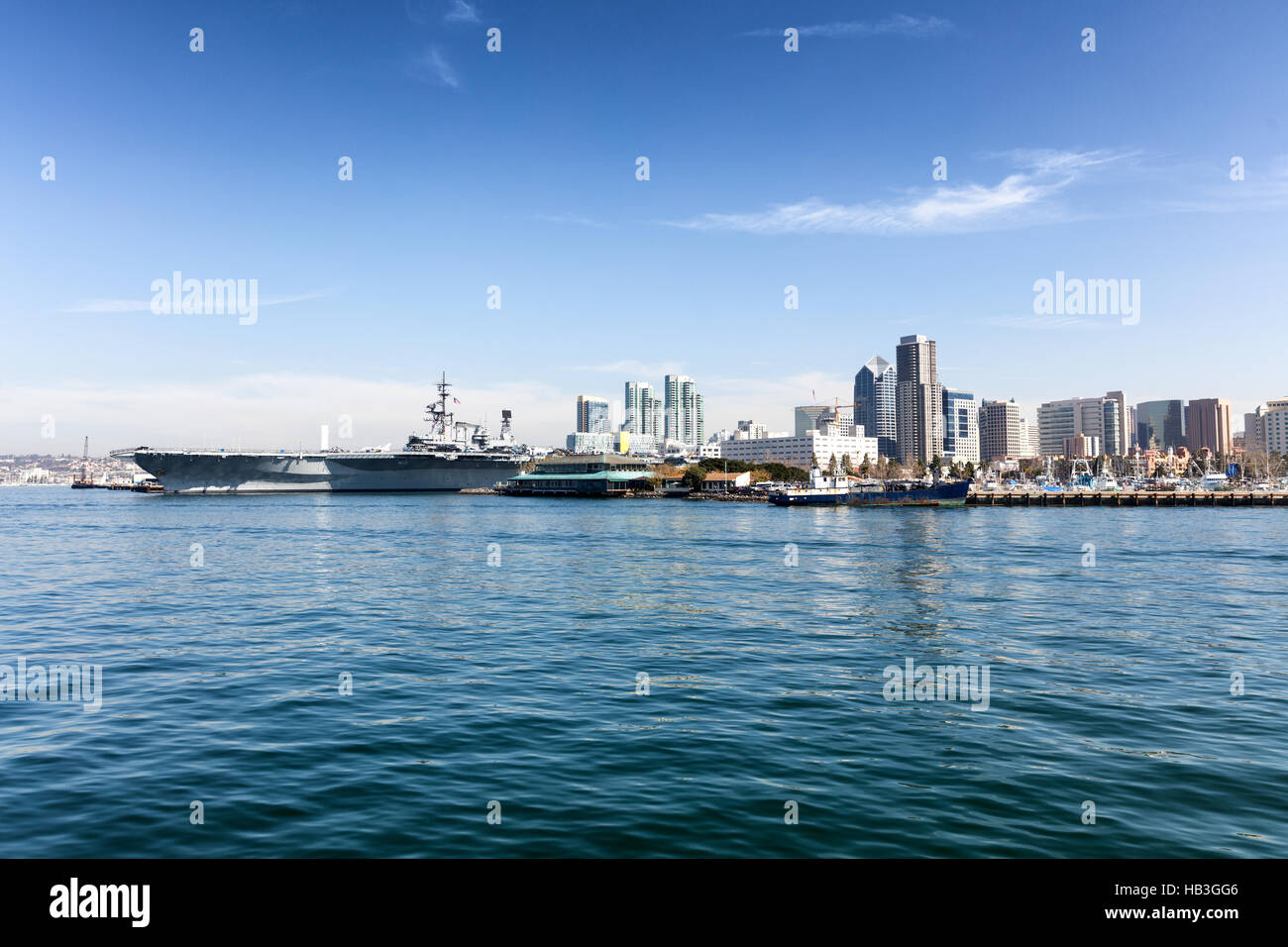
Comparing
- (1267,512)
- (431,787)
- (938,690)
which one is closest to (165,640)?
(431,787)

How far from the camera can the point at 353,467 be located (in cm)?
17012

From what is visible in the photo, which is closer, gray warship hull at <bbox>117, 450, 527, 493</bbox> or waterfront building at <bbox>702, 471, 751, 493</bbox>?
gray warship hull at <bbox>117, 450, 527, 493</bbox>

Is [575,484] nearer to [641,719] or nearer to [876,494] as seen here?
[876,494]

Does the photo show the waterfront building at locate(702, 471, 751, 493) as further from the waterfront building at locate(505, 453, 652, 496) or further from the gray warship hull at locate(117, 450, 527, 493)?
the gray warship hull at locate(117, 450, 527, 493)

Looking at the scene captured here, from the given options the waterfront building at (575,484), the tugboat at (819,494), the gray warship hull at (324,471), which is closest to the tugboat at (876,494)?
the tugboat at (819,494)

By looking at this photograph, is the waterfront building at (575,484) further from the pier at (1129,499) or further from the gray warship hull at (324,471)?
the pier at (1129,499)

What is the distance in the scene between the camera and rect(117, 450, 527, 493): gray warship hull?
5999 inches

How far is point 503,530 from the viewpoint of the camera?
7731 centimetres

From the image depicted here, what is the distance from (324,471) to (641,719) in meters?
168

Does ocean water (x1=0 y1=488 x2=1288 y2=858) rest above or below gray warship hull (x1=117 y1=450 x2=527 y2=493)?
below

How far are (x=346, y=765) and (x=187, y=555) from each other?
142 ft

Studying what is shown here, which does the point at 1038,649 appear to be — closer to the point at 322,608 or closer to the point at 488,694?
the point at 488,694

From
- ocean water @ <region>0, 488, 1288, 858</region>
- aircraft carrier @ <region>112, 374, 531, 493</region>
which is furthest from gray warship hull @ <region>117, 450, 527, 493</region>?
ocean water @ <region>0, 488, 1288, 858</region>

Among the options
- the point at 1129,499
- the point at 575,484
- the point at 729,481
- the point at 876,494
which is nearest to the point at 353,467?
the point at 575,484
